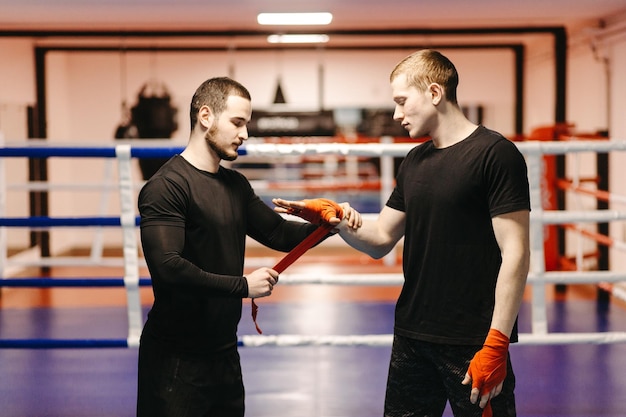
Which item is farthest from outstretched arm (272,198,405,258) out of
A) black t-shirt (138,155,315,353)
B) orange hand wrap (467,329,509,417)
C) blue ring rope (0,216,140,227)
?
blue ring rope (0,216,140,227)

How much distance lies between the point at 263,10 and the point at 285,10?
8.3 inches

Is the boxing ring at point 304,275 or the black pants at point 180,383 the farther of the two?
the boxing ring at point 304,275

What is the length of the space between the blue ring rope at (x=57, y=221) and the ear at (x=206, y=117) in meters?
1.30

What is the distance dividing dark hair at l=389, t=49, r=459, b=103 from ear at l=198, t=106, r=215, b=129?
1.79 feet

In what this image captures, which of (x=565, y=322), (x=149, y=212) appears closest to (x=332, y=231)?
(x=149, y=212)

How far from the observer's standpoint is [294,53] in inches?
416

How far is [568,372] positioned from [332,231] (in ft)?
7.50

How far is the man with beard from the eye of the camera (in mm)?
2162

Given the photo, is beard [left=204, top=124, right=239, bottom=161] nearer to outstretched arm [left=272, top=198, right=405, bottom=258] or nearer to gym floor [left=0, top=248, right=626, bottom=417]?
outstretched arm [left=272, top=198, right=405, bottom=258]

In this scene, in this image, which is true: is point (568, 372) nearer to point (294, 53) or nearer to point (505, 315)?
point (505, 315)

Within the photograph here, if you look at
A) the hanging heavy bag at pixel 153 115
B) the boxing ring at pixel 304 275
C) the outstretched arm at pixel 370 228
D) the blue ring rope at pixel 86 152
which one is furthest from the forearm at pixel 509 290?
the hanging heavy bag at pixel 153 115

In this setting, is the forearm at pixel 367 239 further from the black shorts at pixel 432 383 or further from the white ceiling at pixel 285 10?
the white ceiling at pixel 285 10

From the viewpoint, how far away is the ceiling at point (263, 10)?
6.45 metres

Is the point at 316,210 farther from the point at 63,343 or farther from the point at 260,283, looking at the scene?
the point at 63,343
